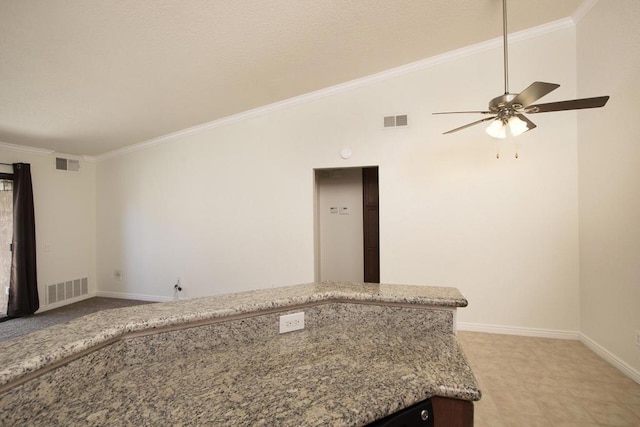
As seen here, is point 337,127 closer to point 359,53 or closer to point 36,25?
point 359,53

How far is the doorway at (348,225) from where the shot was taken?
4383 millimetres

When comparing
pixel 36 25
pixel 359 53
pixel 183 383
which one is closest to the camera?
pixel 183 383

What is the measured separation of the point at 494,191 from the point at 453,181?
443 millimetres

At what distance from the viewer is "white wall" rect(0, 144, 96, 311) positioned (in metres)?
4.22

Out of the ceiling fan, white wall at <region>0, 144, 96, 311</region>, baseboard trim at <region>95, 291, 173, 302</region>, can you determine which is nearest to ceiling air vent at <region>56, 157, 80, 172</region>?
white wall at <region>0, 144, 96, 311</region>

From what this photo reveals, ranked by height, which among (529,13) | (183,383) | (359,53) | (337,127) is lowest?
(183,383)

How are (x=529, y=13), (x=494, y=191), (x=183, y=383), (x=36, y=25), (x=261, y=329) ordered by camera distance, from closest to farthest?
(x=183, y=383) → (x=261, y=329) → (x=36, y=25) → (x=529, y=13) → (x=494, y=191)

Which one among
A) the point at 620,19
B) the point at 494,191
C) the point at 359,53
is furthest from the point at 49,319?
the point at 620,19

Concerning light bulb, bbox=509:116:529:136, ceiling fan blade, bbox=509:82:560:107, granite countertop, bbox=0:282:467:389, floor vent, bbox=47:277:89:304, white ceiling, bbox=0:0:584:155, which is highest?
white ceiling, bbox=0:0:584:155

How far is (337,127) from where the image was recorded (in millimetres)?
3711

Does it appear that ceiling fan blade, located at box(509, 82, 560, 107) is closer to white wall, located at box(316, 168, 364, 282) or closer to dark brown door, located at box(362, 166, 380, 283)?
dark brown door, located at box(362, 166, 380, 283)

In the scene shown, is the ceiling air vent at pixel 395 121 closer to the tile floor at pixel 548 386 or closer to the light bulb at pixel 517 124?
the light bulb at pixel 517 124

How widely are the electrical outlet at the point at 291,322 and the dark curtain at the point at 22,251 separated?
16.0ft

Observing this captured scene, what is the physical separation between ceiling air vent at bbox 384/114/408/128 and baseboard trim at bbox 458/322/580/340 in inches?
97.8
